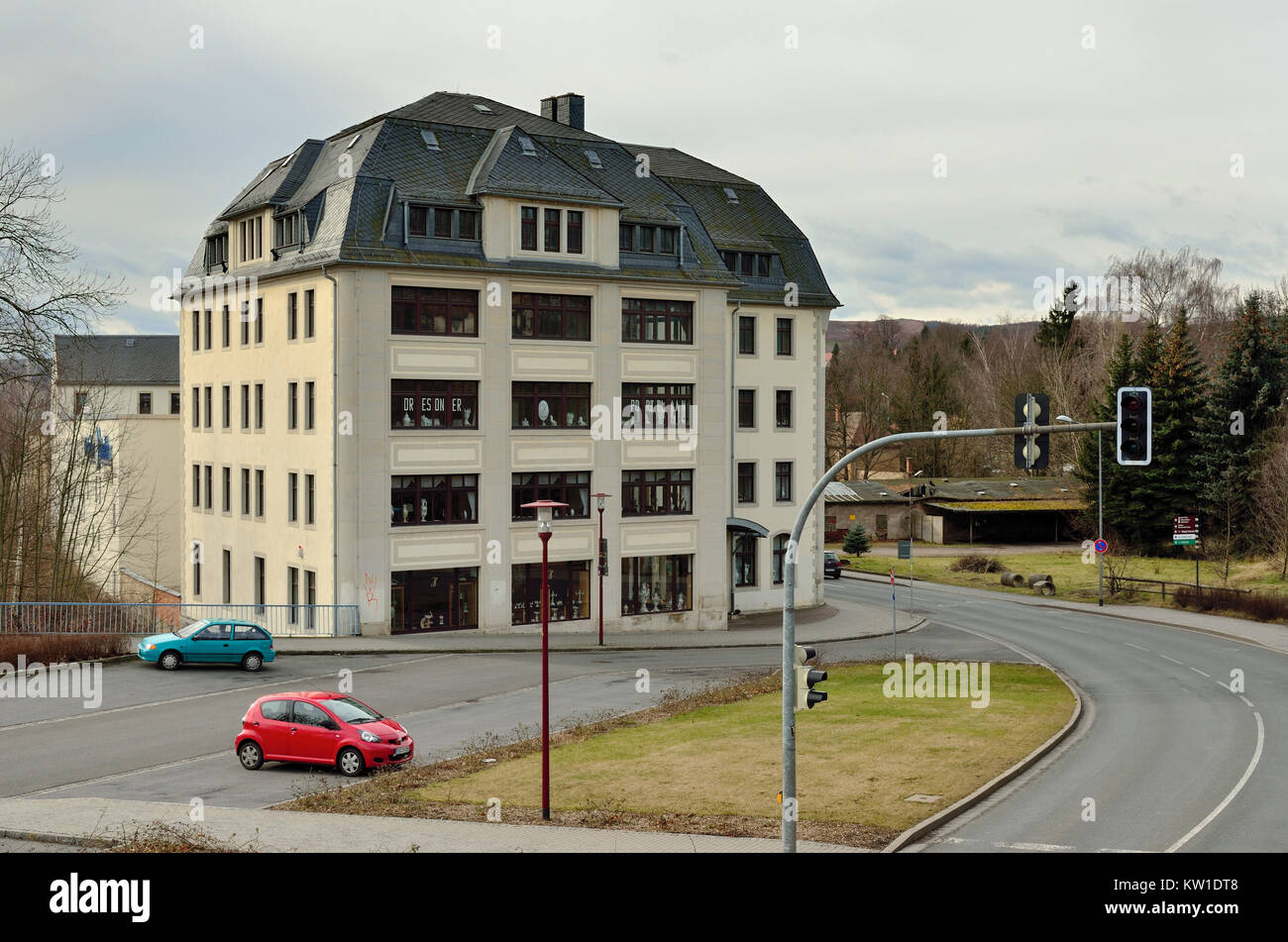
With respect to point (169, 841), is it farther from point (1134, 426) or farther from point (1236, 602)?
point (1236, 602)

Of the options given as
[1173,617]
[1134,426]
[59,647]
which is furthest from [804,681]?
[1173,617]

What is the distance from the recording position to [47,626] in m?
39.9

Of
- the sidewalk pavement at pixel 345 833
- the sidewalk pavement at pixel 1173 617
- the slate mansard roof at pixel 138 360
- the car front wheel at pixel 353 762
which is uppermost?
the slate mansard roof at pixel 138 360

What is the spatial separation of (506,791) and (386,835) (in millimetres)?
3512

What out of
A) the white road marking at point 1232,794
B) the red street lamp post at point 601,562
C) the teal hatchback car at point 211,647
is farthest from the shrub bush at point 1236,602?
the teal hatchback car at point 211,647

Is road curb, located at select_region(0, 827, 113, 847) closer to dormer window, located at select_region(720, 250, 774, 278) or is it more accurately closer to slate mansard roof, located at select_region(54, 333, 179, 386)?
dormer window, located at select_region(720, 250, 774, 278)

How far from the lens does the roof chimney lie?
2157 inches

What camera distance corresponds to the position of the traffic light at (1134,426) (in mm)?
15000

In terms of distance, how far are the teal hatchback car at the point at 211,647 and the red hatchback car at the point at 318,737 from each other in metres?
11.2

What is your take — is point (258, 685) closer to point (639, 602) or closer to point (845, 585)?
point (639, 602)

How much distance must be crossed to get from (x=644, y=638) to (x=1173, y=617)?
23.4m

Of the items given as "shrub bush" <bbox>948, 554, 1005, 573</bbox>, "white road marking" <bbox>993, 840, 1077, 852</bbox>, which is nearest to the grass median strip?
"white road marking" <bbox>993, 840, 1077, 852</bbox>

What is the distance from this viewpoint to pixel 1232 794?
2208cm

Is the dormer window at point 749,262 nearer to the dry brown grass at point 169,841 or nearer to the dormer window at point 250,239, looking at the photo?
the dormer window at point 250,239
